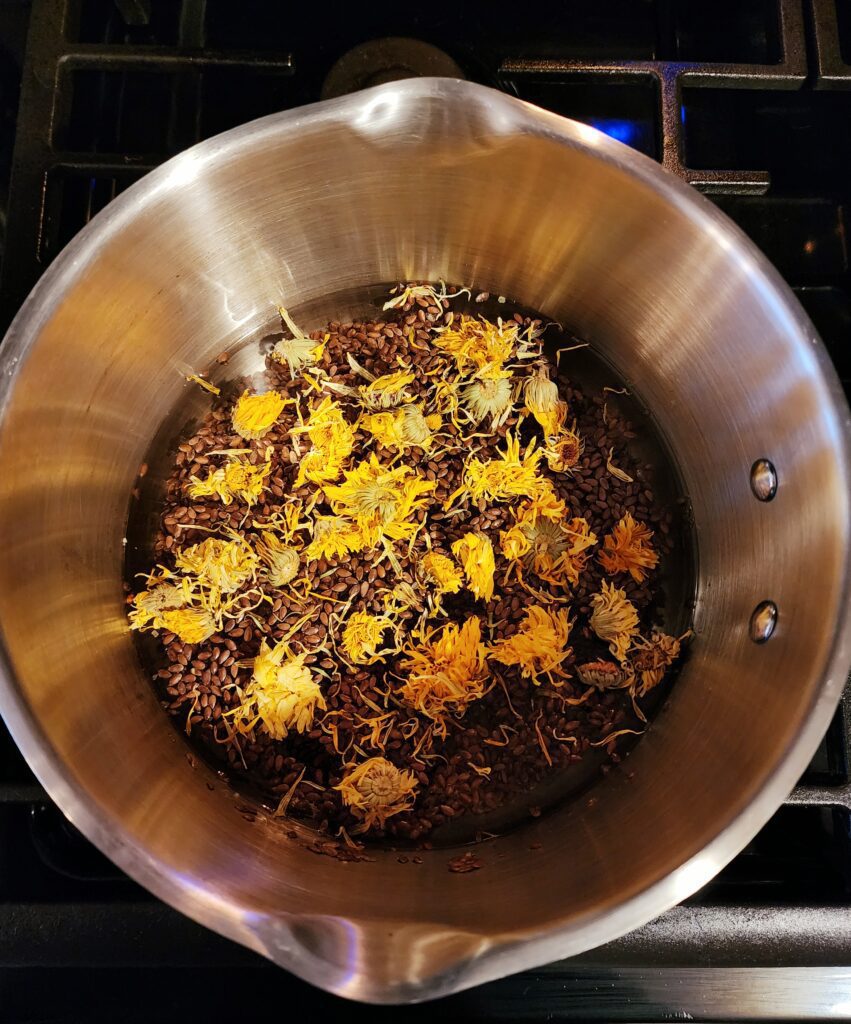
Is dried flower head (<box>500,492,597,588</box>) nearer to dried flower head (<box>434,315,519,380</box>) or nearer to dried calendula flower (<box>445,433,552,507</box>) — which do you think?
dried calendula flower (<box>445,433,552,507</box>)

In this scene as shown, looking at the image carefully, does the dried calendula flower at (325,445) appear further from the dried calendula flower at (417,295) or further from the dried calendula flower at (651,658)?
the dried calendula flower at (651,658)

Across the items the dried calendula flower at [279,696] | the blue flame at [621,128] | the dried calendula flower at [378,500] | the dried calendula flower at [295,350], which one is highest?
the blue flame at [621,128]

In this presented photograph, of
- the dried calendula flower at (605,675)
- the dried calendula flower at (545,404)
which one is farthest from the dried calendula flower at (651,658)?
the dried calendula flower at (545,404)

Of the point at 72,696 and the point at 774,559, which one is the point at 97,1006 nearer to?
the point at 72,696

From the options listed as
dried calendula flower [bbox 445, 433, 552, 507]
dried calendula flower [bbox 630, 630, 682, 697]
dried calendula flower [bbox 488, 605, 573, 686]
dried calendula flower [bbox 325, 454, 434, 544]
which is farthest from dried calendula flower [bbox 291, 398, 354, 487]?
dried calendula flower [bbox 630, 630, 682, 697]

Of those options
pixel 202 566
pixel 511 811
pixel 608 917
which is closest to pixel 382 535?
pixel 202 566
